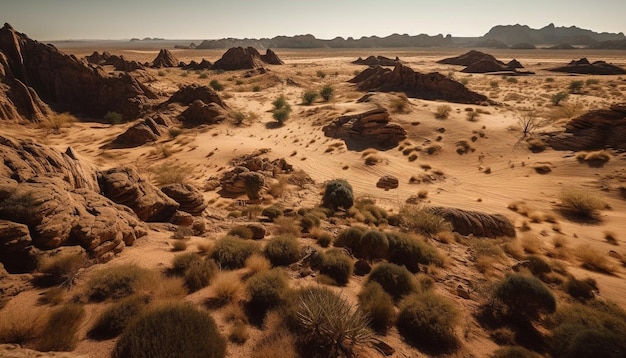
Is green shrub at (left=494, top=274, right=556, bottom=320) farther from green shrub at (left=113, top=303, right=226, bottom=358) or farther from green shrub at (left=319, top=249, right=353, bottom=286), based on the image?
green shrub at (left=113, top=303, right=226, bottom=358)

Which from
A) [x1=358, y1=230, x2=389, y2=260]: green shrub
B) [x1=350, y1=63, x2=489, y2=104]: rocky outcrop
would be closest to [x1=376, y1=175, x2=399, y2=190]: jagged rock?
[x1=358, y1=230, x2=389, y2=260]: green shrub

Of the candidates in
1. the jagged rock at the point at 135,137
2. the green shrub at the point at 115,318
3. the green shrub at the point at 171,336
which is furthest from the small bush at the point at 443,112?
the green shrub at the point at 115,318

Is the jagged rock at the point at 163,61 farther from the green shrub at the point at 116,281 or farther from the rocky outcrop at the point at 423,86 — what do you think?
the green shrub at the point at 116,281

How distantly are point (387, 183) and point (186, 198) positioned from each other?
→ 11.2m

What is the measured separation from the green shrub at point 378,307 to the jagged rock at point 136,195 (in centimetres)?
754

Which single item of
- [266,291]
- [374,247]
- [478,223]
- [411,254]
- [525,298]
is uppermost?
[266,291]

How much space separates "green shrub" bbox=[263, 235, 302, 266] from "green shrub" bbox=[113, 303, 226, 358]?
317cm

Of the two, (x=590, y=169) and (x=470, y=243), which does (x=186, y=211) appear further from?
(x=590, y=169)

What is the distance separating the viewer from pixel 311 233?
34.0ft

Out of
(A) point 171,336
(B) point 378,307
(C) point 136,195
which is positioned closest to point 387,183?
(B) point 378,307

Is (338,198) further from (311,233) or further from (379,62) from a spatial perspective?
(379,62)

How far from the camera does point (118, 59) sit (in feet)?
183

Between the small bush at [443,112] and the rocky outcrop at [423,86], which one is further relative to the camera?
the rocky outcrop at [423,86]

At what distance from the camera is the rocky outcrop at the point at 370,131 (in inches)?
928
